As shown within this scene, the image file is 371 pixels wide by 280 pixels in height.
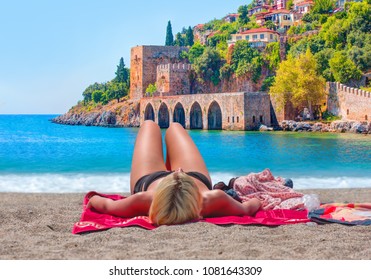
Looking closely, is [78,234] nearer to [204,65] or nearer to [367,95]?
[367,95]

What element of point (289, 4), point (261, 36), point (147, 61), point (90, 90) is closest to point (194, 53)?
point (147, 61)

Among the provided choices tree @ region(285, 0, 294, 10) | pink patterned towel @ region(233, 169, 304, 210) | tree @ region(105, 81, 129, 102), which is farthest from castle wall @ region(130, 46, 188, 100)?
pink patterned towel @ region(233, 169, 304, 210)

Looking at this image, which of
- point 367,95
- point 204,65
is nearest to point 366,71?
point 367,95

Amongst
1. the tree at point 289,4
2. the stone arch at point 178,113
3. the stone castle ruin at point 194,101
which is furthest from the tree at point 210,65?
the tree at point 289,4

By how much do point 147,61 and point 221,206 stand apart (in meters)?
57.6

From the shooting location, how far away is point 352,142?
30000 millimetres

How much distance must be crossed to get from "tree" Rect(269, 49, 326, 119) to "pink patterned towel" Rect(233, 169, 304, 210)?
32.4m

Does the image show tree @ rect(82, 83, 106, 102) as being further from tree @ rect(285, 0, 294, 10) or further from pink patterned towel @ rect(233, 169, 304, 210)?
pink patterned towel @ rect(233, 169, 304, 210)

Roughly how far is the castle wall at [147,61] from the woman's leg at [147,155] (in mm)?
56230

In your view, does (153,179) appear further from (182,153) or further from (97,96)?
(97,96)

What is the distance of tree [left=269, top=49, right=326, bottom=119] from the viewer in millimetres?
39250

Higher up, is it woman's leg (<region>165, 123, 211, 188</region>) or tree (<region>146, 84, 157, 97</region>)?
tree (<region>146, 84, 157, 97</region>)
